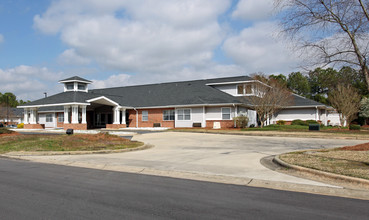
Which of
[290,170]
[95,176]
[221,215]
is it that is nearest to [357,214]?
[221,215]

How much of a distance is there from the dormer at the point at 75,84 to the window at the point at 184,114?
14.1m

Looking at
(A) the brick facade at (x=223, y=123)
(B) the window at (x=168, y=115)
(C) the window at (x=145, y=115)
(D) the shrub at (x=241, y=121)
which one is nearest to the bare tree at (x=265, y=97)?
(D) the shrub at (x=241, y=121)

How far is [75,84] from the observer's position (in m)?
40.2

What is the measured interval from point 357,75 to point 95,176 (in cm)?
1188

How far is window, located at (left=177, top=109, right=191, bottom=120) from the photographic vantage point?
3547cm

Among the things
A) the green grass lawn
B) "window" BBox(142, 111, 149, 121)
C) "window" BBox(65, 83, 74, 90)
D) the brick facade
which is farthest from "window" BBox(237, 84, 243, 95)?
"window" BBox(65, 83, 74, 90)

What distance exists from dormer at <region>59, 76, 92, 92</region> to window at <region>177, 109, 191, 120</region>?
14135 mm

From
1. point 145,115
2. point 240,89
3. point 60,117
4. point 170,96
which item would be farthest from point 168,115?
point 60,117

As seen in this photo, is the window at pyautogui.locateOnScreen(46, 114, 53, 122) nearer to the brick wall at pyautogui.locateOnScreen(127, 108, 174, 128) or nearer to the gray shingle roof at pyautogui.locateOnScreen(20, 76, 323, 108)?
the gray shingle roof at pyautogui.locateOnScreen(20, 76, 323, 108)

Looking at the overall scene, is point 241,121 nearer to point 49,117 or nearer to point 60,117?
point 60,117

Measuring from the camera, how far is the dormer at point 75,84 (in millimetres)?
40219

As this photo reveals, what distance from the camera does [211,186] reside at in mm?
7793

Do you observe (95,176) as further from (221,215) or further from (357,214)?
(357,214)

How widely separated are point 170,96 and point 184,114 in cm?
462
